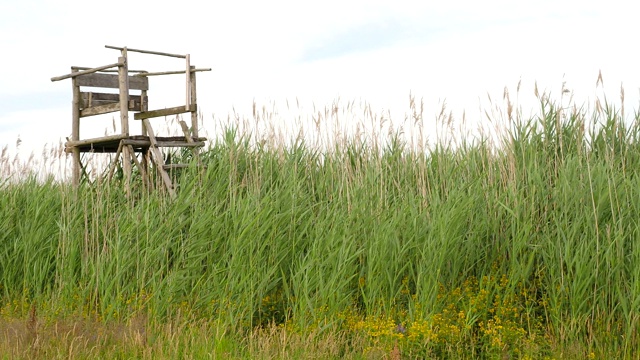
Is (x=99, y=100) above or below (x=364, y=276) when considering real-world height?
above

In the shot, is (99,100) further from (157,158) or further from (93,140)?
(157,158)

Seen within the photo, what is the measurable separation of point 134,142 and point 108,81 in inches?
65.5

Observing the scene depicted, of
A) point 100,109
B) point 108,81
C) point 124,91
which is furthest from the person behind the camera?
point 108,81

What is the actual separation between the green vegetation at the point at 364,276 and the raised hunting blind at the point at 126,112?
9.29ft

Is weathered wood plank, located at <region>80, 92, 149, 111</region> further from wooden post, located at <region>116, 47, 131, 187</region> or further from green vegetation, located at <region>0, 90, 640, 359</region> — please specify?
green vegetation, located at <region>0, 90, 640, 359</region>

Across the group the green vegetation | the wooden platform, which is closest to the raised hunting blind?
the wooden platform

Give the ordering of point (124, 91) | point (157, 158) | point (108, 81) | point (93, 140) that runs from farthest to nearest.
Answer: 1. point (108, 81)
2. point (93, 140)
3. point (124, 91)
4. point (157, 158)

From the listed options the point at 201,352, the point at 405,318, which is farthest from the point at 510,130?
the point at 201,352

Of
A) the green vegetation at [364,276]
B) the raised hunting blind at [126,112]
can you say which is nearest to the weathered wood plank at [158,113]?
the raised hunting blind at [126,112]

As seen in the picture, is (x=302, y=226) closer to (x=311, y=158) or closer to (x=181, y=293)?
(x=181, y=293)

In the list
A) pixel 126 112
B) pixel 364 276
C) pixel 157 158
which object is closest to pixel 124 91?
pixel 126 112

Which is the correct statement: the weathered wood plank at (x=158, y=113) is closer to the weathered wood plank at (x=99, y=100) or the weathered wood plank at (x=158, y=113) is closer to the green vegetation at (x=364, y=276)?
the weathered wood plank at (x=99, y=100)

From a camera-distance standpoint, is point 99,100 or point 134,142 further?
point 99,100

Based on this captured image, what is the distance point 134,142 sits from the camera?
10367 millimetres
